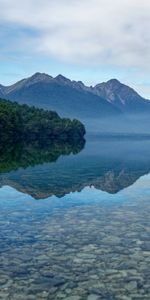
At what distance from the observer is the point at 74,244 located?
81.7ft

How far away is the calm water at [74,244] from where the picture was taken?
1838 cm

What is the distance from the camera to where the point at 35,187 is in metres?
50.8

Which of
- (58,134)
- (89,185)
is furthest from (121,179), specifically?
(58,134)

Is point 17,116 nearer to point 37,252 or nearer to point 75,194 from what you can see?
point 75,194

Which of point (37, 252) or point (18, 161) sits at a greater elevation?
point (18, 161)

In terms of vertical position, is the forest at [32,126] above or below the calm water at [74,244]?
above

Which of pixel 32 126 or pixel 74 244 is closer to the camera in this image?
pixel 74 244

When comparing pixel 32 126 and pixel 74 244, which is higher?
pixel 32 126

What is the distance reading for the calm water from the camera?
1838cm

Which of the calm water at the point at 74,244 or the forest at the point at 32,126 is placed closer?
the calm water at the point at 74,244

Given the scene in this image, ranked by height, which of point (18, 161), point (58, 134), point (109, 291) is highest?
point (58, 134)

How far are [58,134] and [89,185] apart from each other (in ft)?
429

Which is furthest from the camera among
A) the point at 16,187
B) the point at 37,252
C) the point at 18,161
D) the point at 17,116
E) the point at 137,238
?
the point at 17,116

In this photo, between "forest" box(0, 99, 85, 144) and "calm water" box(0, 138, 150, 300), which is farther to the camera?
"forest" box(0, 99, 85, 144)
